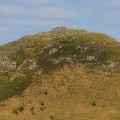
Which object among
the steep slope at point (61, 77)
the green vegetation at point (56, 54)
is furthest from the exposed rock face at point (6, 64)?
the green vegetation at point (56, 54)

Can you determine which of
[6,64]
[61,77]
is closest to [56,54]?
[61,77]

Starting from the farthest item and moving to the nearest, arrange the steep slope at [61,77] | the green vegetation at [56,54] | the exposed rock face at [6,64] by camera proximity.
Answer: the exposed rock face at [6,64]
the green vegetation at [56,54]
the steep slope at [61,77]

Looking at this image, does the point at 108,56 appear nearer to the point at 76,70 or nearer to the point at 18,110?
the point at 76,70

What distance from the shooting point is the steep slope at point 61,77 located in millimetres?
61353

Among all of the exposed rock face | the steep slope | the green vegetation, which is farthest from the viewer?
the exposed rock face

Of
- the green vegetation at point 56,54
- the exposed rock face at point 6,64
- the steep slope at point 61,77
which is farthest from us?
the exposed rock face at point 6,64

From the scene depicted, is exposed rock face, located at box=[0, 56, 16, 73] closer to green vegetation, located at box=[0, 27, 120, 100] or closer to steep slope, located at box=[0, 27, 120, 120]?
steep slope, located at box=[0, 27, 120, 120]

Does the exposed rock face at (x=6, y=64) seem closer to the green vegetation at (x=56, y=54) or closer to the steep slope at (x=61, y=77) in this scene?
the steep slope at (x=61, y=77)

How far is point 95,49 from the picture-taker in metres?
73.9

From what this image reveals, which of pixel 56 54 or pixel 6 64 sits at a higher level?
pixel 56 54

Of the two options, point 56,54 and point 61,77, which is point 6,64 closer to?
point 56,54

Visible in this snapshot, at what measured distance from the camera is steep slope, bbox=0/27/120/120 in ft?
201

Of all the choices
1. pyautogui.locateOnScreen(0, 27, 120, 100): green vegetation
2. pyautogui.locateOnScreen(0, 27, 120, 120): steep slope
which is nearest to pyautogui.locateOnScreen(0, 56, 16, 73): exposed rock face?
pyautogui.locateOnScreen(0, 27, 120, 120): steep slope

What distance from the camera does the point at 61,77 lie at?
6888 cm
